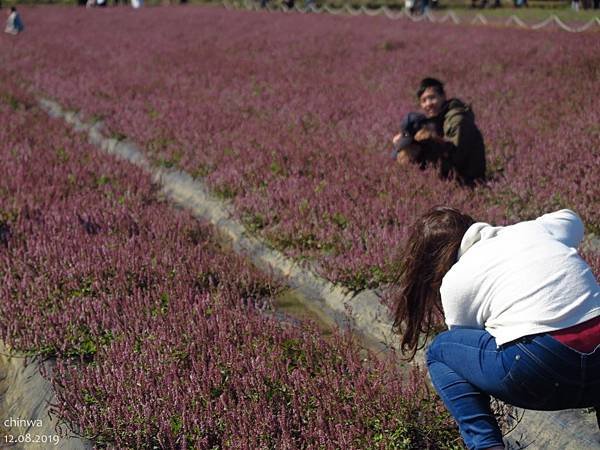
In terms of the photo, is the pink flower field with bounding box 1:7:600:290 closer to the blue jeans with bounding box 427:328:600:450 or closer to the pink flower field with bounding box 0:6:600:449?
the pink flower field with bounding box 0:6:600:449

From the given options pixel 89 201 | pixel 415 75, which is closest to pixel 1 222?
pixel 89 201

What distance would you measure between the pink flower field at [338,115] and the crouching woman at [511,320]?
5.69ft

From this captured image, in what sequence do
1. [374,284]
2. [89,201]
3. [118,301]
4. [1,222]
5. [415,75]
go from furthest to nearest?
[415,75], [89,201], [1,222], [374,284], [118,301]

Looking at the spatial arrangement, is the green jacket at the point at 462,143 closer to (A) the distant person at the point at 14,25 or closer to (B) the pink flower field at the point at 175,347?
(B) the pink flower field at the point at 175,347

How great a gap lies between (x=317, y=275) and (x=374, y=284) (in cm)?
47

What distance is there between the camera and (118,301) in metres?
4.07

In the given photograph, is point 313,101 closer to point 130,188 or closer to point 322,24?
point 130,188

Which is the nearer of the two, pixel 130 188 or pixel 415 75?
pixel 130 188

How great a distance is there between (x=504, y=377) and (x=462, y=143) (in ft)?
12.6

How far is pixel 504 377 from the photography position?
8.22ft

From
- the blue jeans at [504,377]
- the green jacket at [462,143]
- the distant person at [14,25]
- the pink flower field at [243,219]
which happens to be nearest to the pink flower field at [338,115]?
the pink flower field at [243,219]

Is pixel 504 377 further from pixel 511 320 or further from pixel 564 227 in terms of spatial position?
pixel 564 227

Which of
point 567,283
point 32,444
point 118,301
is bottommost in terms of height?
point 32,444

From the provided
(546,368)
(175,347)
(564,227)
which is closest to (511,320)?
(546,368)
